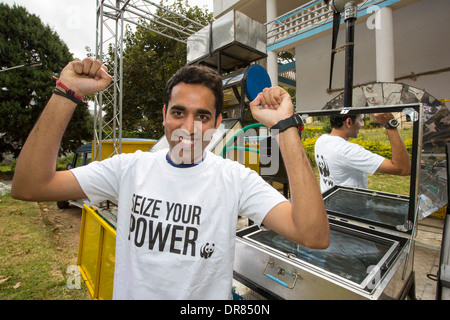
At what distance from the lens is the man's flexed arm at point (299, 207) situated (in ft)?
3.15

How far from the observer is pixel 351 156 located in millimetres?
2191

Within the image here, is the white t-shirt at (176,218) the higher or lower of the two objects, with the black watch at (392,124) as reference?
lower

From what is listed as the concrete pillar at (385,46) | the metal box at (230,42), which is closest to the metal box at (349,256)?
the metal box at (230,42)

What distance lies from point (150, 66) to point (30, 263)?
12.9 meters

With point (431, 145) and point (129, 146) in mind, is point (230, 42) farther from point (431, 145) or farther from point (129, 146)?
point (129, 146)

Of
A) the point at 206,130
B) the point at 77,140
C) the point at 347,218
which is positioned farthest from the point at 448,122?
the point at 77,140

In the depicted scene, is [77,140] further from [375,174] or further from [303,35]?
[375,174]

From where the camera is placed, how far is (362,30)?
8617 mm

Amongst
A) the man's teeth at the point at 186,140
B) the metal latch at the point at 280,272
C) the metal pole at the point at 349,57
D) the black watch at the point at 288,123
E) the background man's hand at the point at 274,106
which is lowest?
the metal latch at the point at 280,272

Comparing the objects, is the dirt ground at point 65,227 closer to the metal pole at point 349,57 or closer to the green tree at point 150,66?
the metal pole at point 349,57

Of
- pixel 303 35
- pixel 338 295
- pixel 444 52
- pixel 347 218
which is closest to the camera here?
pixel 338 295

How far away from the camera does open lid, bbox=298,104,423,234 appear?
1.52 meters

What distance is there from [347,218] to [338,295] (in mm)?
969

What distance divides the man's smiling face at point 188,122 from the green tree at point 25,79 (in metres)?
17.1
